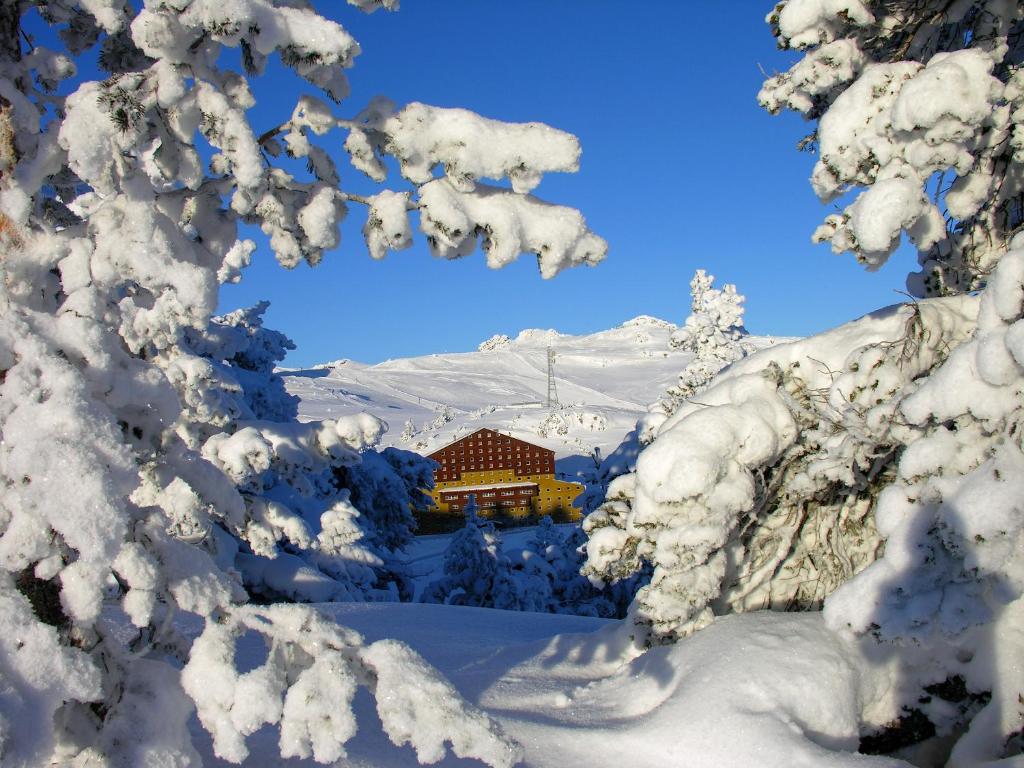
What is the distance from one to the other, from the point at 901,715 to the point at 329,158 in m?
4.77

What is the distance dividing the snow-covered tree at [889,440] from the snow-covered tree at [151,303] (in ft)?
7.81

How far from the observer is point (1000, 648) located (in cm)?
455

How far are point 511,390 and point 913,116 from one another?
267ft

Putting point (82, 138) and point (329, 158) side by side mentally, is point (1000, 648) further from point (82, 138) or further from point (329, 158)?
point (82, 138)

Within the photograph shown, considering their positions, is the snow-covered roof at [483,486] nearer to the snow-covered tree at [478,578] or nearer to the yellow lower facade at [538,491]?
the yellow lower facade at [538,491]

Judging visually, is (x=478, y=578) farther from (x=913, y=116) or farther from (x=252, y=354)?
(x=913, y=116)

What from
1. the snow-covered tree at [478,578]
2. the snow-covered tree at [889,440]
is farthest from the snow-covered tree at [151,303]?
the snow-covered tree at [478,578]

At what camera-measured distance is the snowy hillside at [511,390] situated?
168 ft

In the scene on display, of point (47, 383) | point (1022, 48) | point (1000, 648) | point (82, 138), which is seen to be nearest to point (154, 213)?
point (82, 138)

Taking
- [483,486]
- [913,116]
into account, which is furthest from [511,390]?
[913,116]

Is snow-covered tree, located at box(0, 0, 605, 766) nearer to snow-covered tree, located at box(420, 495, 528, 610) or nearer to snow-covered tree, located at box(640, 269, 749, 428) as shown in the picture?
snow-covered tree, located at box(420, 495, 528, 610)

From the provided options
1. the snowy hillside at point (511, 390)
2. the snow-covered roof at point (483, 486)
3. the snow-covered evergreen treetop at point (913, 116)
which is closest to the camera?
the snow-covered evergreen treetop at point (913, 116)

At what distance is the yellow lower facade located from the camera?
37.7m

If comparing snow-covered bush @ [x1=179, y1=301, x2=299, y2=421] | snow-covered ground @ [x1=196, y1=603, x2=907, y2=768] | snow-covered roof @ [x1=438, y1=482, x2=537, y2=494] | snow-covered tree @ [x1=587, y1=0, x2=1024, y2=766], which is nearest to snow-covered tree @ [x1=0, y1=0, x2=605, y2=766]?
snow-covered ground @ [x1=196, y1=603, x2=907, y2=768]
